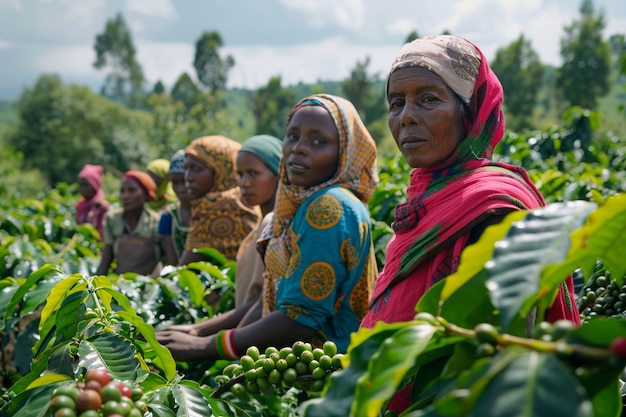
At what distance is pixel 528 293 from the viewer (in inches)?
29.6

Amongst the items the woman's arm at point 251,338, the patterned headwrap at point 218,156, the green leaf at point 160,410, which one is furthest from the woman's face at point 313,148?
the patterned headwrap at point 218,156

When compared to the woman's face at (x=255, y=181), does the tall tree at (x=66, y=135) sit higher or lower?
higher

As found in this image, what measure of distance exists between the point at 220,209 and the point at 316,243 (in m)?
2.40

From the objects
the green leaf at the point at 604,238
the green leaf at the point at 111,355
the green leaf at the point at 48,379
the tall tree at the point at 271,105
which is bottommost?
the green leaf at the point at 48,379

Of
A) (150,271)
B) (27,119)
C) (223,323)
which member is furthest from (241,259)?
(27,119)

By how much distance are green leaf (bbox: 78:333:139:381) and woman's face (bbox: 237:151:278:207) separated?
7.00ft

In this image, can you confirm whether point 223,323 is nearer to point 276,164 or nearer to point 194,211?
point 276,164

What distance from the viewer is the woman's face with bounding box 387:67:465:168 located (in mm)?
1835

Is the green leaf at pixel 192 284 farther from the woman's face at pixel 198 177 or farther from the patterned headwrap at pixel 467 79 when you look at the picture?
the woman's face at pixel 198 177

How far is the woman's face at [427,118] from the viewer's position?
6.02 feet

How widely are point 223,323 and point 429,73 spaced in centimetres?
175

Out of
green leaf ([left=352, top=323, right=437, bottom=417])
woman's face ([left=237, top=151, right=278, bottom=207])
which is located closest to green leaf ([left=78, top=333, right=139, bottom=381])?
green leaf ([left=352, top=323, right=437, bottom=417])

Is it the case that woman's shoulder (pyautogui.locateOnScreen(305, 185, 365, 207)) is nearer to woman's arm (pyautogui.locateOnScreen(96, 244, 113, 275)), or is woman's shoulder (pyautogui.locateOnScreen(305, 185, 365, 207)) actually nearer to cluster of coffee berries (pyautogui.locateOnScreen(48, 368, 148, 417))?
cluster of coffee berries (pyautogui.locateOnScreen(48, 368, 148, 417))

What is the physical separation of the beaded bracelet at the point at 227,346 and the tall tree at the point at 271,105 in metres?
58.5
